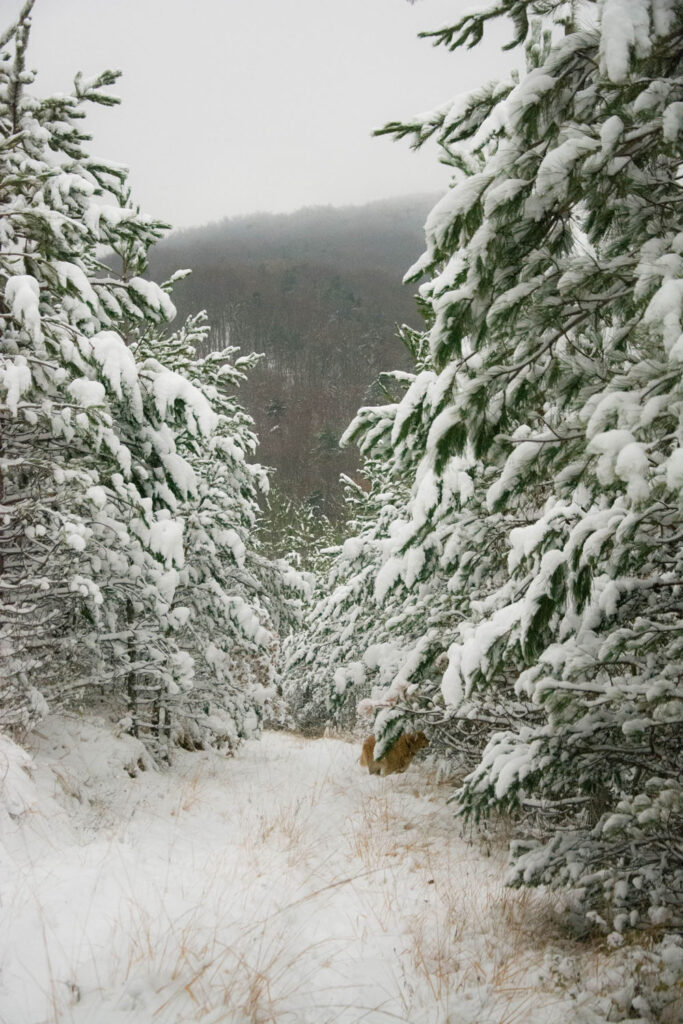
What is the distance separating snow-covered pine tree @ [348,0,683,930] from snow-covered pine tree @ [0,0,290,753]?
3058 mm

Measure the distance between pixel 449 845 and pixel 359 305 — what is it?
10093 cm

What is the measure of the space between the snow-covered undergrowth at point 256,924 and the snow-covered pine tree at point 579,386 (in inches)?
19.8

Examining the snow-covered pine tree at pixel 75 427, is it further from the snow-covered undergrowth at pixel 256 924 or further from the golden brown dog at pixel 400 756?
the golden brown dog at pixel 400 756

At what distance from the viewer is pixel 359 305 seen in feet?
325

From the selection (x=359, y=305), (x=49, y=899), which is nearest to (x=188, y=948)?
(x=49, y=899)

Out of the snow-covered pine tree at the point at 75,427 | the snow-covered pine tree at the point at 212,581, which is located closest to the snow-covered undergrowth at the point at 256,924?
the snow-covered pine tree at the point at 75,427

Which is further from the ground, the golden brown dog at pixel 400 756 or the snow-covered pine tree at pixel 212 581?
the snow-covered pine tree at pixel 212 581

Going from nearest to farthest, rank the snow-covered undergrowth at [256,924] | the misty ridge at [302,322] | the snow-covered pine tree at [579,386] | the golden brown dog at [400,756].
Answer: the snow-covered pine tree at [579,386] → the snow-covered undergrowth at [256,924] → the golden brown dog at [400,756] → the misty ridge at [302,322]

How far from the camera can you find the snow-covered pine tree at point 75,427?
480 cm

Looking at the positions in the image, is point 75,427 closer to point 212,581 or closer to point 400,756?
point 212,581

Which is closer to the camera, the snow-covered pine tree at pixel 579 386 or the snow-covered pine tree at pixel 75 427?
the snow-covered pine tree at pixel 579 386

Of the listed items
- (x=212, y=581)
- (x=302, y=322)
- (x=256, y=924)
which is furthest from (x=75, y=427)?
(x=302, y=322)

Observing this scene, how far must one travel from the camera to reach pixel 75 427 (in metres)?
5.03

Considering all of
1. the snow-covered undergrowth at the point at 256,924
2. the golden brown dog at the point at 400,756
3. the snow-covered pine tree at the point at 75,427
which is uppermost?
the snow-covered pine tree at the point at 75,427
